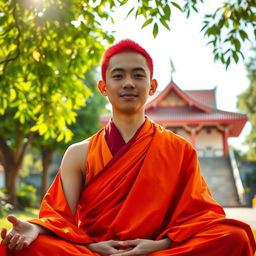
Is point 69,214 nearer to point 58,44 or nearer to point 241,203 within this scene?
point 58,44

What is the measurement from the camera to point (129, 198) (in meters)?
2.51

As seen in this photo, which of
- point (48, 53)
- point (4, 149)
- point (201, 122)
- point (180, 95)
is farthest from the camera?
point (180, 95)

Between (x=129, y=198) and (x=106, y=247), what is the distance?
331 millimetres

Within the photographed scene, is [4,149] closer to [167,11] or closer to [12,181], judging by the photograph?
[12,181]

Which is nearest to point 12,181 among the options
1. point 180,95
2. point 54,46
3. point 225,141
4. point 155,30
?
point 54,46

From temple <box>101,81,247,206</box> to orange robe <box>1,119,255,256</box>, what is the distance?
1814 cm

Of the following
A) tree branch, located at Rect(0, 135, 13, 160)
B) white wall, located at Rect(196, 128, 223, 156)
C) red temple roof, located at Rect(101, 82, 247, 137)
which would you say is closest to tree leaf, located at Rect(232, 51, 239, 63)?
tree branch, located at Rect(0, 135, 13, 160)

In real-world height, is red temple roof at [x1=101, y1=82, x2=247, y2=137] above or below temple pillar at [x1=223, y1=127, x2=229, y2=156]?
above

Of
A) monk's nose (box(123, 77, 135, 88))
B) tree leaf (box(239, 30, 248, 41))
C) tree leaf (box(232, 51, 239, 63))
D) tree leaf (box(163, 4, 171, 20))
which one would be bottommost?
monk's nose (box(123, 77, 135, 88))

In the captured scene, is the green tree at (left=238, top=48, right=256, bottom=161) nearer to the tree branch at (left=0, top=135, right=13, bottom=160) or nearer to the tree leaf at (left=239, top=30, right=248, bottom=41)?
the tree branch at (left=0, top=135, right=13, bottom=160)

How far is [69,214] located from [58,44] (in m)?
3.39

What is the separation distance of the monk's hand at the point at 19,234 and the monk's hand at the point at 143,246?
50cm

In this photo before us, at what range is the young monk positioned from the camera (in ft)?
7.37

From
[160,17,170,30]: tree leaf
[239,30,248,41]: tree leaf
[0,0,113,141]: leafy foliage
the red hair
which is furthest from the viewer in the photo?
[0,0,113,141]: leafy foliage
